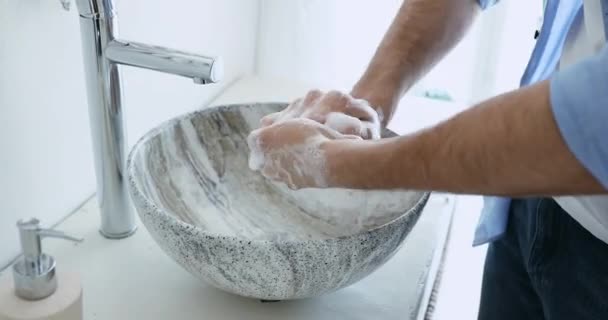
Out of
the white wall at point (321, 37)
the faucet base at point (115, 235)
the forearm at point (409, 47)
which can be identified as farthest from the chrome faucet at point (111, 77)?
the white wall at point (321, 37)

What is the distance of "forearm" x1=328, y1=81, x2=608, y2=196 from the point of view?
0.46m

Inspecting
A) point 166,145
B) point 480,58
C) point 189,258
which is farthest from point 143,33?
point 480,58

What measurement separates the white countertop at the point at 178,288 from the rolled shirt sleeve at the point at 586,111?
37 centimetres

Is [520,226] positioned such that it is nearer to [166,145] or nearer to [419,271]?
[419,271]

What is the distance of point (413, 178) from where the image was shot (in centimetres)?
54

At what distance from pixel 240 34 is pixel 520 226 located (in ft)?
2.45

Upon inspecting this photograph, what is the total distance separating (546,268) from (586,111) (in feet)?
1.30

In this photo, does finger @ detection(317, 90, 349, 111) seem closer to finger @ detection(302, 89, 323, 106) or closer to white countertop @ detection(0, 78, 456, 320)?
finger @ detection(302, 89, 323, 106)

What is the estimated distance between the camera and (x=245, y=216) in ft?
2.90

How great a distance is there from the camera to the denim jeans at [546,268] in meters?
0.74

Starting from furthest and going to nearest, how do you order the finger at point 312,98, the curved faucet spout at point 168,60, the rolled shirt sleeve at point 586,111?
the finger at point 312,98
the curved faucet spout at point 168,60
the rolled shirt sleeve at point 586,111

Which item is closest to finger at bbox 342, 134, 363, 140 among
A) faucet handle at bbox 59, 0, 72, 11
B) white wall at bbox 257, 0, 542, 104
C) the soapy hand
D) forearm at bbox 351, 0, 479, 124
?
the soapy hand

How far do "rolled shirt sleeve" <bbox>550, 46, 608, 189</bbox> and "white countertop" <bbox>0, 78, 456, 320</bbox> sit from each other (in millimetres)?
372

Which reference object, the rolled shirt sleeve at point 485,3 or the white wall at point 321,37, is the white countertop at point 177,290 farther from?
the white wall at point 321,37
